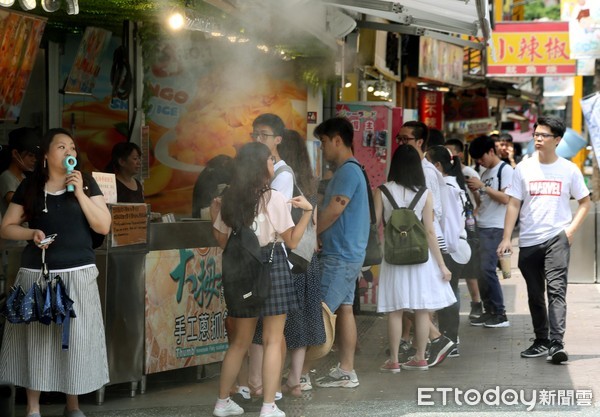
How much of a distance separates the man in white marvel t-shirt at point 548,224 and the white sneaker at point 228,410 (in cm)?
284

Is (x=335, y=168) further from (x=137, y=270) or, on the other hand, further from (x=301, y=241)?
(x=137, y=270)

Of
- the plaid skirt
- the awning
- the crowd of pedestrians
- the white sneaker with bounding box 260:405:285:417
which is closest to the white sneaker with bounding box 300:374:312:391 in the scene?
the crowd of pedestrians

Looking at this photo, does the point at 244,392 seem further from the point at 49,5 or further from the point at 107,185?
the point at 49,5

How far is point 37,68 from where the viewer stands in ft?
34.0

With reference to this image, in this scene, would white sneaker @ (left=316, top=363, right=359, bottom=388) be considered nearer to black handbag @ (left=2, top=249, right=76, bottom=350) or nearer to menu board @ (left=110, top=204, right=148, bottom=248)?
menu board @ (left=110, top=204, right=148, bottom=248)

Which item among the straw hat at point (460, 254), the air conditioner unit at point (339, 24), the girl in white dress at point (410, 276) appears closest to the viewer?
the girl in white dress at point (410, 276)

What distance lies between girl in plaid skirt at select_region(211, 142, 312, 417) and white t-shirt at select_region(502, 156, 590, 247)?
2.63m

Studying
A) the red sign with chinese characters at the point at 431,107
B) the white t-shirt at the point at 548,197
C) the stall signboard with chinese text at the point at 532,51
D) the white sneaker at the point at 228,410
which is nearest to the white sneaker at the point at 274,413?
the white sneaker at the point at 228,410

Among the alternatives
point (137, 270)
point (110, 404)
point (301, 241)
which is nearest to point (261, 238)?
point (301, 241)

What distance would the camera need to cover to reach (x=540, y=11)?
157 feet

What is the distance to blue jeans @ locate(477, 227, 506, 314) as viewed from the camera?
10.2 meters

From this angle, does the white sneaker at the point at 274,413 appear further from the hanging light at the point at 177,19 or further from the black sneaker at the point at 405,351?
the hanging light at the point at 177,19

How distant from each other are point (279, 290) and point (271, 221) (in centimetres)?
41

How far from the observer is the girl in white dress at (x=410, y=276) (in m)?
7.80
